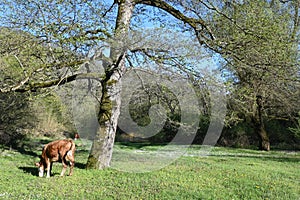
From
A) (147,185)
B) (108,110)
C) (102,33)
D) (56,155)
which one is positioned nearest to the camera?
(147,185)

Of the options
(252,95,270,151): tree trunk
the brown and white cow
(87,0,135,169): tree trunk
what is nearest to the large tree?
(87,0,135,169): tree trunk

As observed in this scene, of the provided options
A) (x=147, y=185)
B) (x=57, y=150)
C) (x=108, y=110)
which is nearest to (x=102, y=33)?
(x=108, y=110)

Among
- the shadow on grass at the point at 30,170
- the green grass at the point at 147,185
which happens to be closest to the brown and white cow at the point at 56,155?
the green grass at the point at 147,185

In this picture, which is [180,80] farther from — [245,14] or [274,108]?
[274,108]

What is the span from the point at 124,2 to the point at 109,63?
2.09 m

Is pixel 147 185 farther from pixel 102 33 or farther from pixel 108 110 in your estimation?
pixel 102 33

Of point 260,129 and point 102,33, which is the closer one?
point 102,33

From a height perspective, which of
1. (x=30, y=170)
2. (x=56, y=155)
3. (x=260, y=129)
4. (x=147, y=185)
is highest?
(x=260, y=129)

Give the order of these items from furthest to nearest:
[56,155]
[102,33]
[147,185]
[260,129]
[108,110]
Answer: [260,129] < [108,110] < [102,33] < [56,155] < [147,185]

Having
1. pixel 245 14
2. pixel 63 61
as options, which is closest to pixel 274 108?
pixel 245 14

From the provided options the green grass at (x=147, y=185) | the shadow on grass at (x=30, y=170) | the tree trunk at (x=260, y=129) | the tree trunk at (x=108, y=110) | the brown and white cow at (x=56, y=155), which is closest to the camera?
the green grass at (x=147, y=185)

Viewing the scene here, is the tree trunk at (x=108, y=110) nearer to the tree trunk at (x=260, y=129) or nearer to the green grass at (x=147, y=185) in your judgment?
the green grass at (x=147, y=185)

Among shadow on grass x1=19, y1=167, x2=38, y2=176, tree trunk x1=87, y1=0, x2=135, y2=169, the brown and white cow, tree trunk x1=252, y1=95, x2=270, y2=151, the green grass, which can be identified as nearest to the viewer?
the green grass

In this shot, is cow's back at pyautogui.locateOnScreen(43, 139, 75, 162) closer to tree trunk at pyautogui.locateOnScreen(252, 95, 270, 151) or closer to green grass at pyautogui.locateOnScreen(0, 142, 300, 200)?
green grass at pyautogui.locateOnScreen(0, 142, 300, 200)
